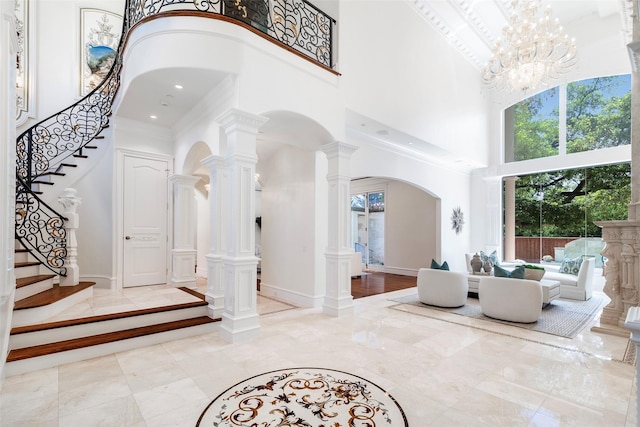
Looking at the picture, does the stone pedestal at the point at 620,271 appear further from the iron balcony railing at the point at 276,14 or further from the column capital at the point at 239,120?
the column capital at the point at 239,120

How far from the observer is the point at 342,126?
545 centimetres

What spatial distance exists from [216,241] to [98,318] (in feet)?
5.35

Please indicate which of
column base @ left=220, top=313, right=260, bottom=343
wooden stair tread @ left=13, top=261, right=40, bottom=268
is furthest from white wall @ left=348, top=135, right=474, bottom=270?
wooden stair tread @ left=13, top=261, right=40, bottom=268

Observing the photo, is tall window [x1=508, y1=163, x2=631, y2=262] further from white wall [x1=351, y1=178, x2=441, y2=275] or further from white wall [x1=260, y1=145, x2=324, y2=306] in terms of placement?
white wall [x1=260, y1=145, x2=324, y2=306]

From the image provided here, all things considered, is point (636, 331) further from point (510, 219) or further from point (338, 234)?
point (510, 219)

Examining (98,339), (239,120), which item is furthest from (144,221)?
(239,120)

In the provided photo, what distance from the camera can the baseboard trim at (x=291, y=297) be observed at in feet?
18.8

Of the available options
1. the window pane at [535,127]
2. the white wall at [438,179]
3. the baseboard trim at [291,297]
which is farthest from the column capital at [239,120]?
the window pane at [535,127]

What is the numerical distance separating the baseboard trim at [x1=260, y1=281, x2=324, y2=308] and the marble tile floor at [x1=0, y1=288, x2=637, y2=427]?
114 centimetres

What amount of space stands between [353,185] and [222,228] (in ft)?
25.4

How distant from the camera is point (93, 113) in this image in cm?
648

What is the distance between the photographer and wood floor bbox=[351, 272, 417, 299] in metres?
7.32

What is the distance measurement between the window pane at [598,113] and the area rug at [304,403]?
8910 millimetres

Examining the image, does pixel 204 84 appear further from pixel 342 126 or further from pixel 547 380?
pixel 547 380
